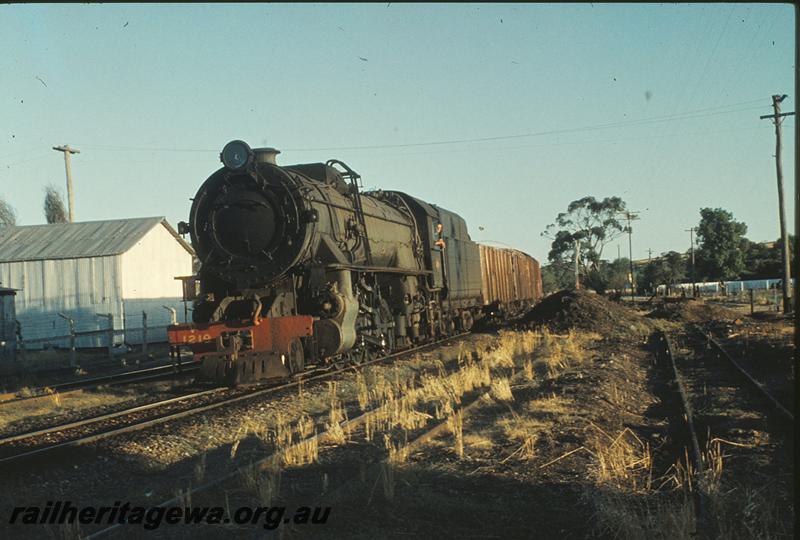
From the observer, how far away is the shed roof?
108 feet

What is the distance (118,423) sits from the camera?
10.0 metres

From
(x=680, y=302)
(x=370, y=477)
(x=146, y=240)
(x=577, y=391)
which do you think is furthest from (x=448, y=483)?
(x=680, y=302)

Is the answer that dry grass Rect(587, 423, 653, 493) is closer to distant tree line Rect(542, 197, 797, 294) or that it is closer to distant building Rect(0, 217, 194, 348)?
distant building Rect(0, 217, 194, 348)

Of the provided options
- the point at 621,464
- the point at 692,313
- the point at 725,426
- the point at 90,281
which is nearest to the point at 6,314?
the point at 90,281

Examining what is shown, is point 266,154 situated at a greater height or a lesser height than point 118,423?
greater

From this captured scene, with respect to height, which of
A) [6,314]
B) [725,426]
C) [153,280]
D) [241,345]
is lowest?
[725,426]

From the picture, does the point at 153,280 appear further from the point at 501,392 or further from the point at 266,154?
the point at 501,392

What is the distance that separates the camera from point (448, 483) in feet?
20.8

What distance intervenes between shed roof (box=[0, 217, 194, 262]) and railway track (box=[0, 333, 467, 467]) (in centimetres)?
2204

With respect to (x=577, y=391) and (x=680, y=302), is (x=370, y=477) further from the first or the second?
(x=680, y=302)

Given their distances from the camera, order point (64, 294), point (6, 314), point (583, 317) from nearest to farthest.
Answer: point (6, 314) → point (583, 317) → point (64, 294)

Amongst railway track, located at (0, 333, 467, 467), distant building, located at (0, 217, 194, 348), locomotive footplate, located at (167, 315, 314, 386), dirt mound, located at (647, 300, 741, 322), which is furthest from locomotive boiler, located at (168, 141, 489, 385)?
dirt mound, located at (647, 300, 741, 322)

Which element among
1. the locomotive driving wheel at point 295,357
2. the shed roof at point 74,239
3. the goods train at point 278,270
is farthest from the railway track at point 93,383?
the shed roof at point 74,239
